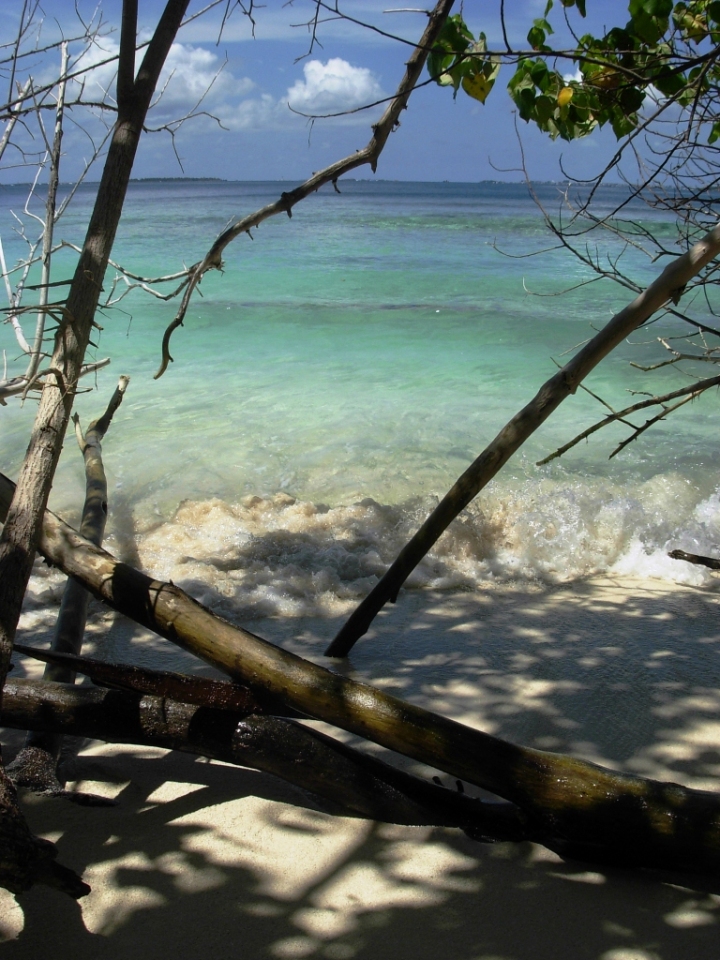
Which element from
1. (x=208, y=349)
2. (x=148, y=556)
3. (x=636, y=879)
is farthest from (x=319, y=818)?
(x=208, y=349)

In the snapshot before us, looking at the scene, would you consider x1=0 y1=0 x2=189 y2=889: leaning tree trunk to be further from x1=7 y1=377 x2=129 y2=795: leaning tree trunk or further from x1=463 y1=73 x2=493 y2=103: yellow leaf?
x1=463 y1=73 x2=493 y2=103: yellow leaf

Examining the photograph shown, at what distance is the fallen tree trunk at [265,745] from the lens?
213cm

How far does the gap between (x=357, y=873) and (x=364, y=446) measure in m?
5.73

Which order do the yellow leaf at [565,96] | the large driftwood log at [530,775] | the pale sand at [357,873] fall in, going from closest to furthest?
the pale sand at [357,873], the large driftwood log at [530,775], the yellow leaf at [565,96]

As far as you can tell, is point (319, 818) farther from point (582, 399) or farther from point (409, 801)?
point (582, 399)

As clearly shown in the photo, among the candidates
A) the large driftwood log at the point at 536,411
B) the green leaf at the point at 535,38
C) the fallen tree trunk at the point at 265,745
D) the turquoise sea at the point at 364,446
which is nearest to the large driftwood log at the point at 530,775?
the fallen tree trunk at the point at 265,745

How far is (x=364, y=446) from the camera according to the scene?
7.64 m

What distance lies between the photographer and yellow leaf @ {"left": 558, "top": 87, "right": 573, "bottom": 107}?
2797 millimetres

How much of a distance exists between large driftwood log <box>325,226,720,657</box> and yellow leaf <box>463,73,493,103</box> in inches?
37.9

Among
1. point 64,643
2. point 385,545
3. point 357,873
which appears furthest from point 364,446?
point 357,873

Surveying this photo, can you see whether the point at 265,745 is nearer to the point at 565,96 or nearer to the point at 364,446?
the point at 565,96

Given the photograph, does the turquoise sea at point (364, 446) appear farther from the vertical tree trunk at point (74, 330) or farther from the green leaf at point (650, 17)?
the vertical tree trunk at point (74, 330)

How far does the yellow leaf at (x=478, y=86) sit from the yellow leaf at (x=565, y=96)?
270 mm

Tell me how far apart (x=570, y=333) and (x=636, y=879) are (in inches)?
480
